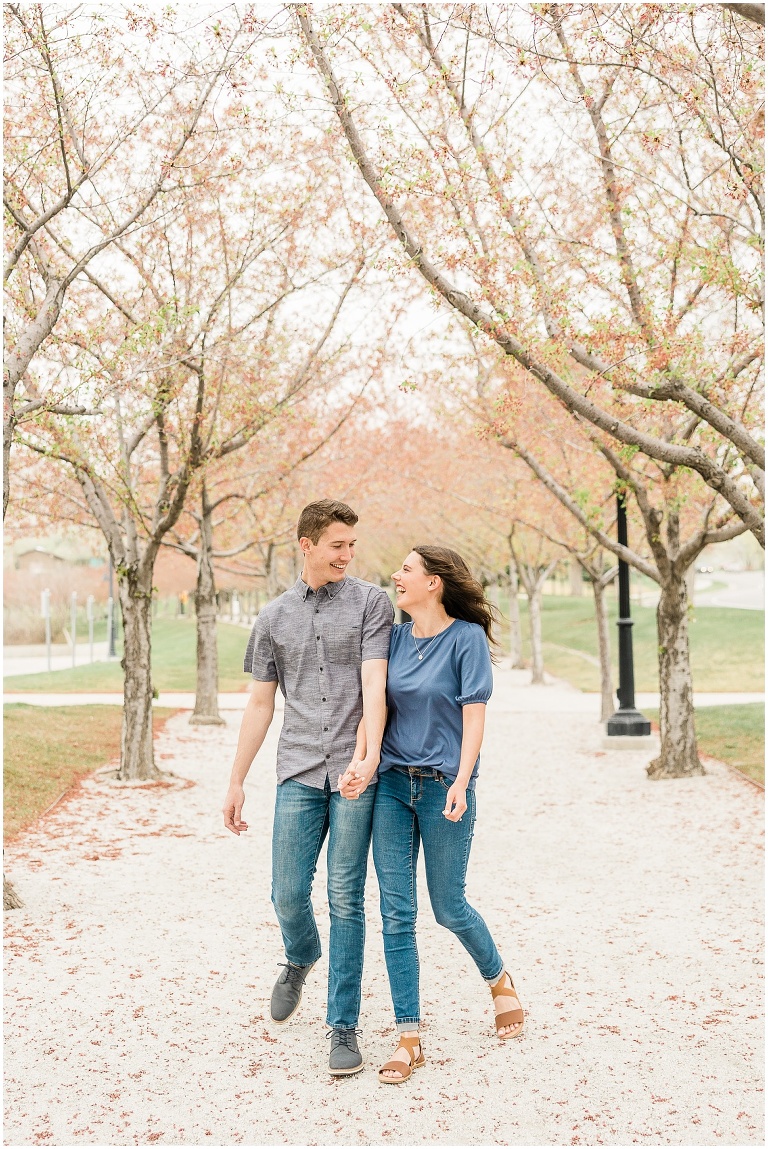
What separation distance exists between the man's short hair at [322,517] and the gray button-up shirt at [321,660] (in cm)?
23

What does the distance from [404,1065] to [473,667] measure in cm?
151

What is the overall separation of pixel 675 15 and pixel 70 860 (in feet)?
23.6

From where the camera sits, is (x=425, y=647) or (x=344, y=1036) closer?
(x=344, y=1036)

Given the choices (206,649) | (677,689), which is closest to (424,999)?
(677,689)

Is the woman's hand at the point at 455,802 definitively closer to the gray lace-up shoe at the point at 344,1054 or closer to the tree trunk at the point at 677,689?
the gray lace-up shoe at the point at 344,1054

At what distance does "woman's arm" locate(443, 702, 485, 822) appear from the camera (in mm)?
4113

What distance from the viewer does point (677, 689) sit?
12.2 meters

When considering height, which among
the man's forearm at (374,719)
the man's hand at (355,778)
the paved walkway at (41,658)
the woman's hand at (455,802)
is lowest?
the paved walkway at (41,658)

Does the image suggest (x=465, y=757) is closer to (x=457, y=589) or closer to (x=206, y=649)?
(x=457, y=589)

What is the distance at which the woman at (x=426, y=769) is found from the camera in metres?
4.20

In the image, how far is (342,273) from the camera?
482 inches

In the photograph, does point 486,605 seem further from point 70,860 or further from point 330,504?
point 70,860

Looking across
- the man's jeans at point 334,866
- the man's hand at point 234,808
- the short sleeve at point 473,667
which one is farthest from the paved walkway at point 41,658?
the short sleeve at point 473,667

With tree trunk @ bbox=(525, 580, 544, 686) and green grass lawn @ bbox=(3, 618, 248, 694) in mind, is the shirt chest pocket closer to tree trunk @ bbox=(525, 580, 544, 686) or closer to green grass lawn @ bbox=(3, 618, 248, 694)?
green grass lawn @ bbox=(3, 618, 248, 694)
